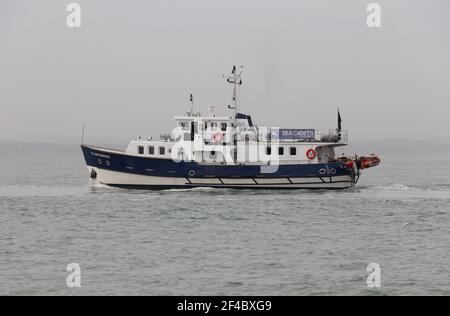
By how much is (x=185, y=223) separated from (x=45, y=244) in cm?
770

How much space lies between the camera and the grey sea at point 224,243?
21.5 m

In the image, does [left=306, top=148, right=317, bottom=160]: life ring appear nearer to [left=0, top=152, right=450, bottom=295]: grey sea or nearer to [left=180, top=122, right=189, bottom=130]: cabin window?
[left=0, top=152, right=450, bottom=295]: grey sea

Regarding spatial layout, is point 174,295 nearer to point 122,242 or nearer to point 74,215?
point 122,242

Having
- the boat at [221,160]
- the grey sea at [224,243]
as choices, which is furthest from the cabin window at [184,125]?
the grey sea at [224,243]

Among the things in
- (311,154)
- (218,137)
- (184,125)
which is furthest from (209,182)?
(311,154)

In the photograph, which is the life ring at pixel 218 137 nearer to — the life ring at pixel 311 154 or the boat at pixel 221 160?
the boat at pixel 221 160

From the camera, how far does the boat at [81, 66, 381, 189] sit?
46688 millimetres

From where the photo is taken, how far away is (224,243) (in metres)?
28.5

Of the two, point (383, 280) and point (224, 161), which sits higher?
point (224, 161)

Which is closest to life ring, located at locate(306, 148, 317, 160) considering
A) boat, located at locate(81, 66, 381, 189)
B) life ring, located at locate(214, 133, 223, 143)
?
boat, located at locate(81, 66, 381, 189)

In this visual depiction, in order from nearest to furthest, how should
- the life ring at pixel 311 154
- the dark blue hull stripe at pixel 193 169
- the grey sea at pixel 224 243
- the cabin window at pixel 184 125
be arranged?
the grey sea at pixel 224 243
the dark blue hull stripe at pixel 193 169
the life ring at pixel 311 154
the cabin window at pixel 184 125

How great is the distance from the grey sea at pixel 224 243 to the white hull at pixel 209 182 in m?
0.66

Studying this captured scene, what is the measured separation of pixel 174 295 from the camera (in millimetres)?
20109
